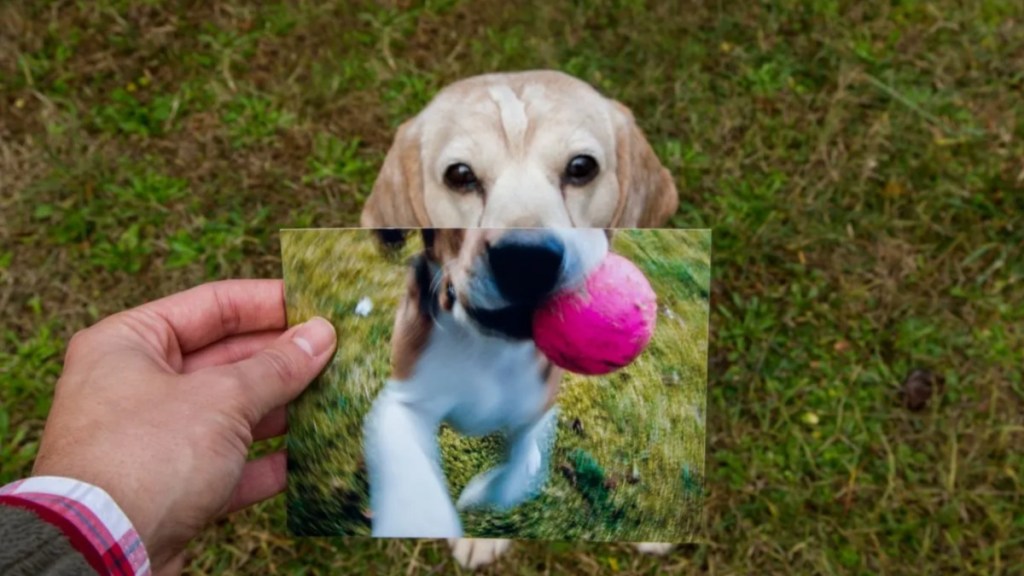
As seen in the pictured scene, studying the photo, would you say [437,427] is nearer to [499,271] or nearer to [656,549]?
[499,271]

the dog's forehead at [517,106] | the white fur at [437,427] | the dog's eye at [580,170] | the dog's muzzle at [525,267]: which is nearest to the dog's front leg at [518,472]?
the white fur at [437,427]

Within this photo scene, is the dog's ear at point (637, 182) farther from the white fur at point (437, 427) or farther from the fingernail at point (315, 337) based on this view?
the fingernail at point (315, 337)

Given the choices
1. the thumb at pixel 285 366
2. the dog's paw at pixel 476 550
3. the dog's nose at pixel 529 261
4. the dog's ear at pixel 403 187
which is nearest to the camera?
the thumb at pixel 285 366

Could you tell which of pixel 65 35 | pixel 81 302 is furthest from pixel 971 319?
pixel 65 35

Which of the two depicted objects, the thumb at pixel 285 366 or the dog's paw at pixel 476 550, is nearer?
the thumb at pixel 285 366

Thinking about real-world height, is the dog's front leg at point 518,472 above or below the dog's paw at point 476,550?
above

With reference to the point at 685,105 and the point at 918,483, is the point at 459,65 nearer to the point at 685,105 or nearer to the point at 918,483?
the point at 685,105

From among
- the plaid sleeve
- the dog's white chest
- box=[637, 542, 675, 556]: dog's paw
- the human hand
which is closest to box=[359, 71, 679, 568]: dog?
the dog's white chest
